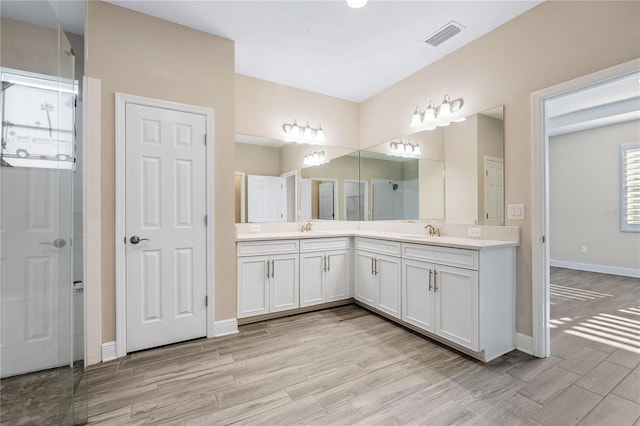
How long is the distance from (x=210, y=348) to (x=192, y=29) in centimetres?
287

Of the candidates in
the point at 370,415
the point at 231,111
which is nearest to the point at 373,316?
the point at 370,415

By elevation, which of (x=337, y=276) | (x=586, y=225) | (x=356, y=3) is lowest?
(x=337, y=276)

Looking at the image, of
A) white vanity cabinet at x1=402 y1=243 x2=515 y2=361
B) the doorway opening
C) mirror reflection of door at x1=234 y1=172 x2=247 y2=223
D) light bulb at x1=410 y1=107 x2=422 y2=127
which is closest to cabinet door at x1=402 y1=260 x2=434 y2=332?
white vanity cabinet at x1=402 y1=243 x2=515 y2=361

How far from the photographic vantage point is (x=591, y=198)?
5238 millimetres

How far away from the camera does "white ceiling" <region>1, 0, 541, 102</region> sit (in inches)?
91.3

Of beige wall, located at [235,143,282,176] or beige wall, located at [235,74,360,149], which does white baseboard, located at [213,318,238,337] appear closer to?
beige wall, located at [235,143,282,176]

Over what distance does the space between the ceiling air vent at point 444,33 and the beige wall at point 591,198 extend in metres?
4.47

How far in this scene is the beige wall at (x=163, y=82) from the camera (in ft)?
7.55

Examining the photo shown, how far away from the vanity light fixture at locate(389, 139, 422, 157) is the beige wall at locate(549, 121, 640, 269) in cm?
413

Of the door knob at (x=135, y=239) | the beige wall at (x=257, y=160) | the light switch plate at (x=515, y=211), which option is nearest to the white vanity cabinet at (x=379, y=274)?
the light switch plate at (x=515, y=211)

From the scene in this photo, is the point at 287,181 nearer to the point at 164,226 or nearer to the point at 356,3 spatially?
the point at 164,226

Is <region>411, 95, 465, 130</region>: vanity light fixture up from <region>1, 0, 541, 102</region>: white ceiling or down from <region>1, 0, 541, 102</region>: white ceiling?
down

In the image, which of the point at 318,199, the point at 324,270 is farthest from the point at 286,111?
the point at 324,270

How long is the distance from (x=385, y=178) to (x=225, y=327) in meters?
2.65
